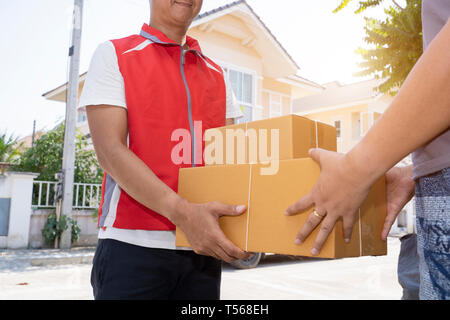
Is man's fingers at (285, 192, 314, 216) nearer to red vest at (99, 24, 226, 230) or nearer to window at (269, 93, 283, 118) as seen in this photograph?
red vest at (99, 24, 226, 230)

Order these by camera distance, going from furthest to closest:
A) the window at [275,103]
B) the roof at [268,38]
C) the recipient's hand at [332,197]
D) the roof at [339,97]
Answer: the roof at [339,97], the window at [275,103], the roof at [268,38], the recipient's hand at [332,197]

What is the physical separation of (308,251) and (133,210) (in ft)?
2.41

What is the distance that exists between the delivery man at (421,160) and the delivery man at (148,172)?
1.25 feet

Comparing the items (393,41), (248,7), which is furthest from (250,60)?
(393,41)

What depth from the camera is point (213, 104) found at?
1920 mm

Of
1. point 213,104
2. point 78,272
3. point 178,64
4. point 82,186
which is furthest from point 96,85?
point 82,186

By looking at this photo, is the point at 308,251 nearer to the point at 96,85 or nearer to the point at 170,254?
the point at 170,254

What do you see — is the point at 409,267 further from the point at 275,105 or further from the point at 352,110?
the point at 352,110

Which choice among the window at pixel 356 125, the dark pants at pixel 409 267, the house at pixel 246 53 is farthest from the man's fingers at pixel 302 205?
the window at pixel 356 125

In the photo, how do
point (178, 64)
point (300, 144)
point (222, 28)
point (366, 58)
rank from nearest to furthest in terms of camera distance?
point (300, 144)
point (178, 64)
point (366, 58)
point (222, 28)

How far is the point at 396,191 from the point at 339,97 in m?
22.2

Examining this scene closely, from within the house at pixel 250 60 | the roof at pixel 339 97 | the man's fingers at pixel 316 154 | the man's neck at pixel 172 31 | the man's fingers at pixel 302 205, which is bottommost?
the man's fingers at pixel 302 205

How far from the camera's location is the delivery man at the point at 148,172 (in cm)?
148

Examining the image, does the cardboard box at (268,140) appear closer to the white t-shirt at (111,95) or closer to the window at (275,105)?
the white t-shirt at (111,95)
